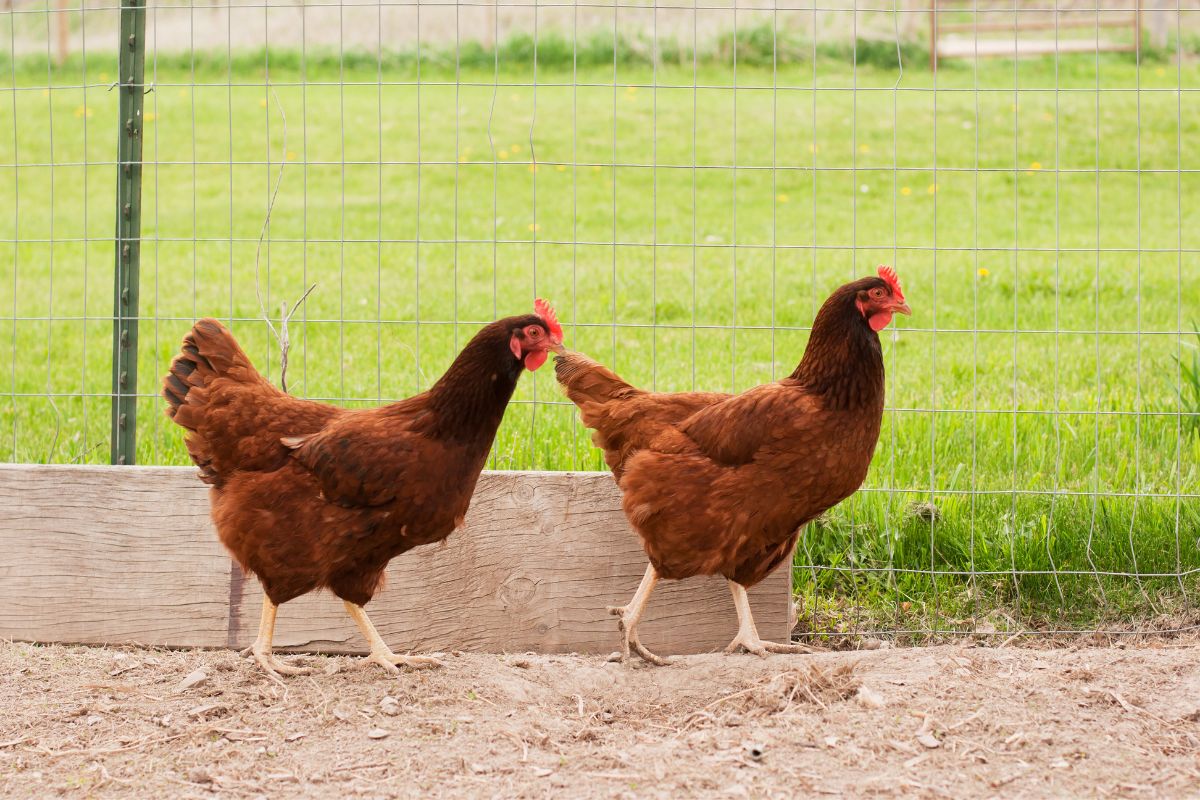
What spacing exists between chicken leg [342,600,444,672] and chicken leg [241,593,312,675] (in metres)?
0.21

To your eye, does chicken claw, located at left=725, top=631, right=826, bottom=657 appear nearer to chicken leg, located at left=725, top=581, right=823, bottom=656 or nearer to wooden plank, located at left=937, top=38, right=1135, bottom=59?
chicken leg, located at left=725, top=581, right=823, bottom=656

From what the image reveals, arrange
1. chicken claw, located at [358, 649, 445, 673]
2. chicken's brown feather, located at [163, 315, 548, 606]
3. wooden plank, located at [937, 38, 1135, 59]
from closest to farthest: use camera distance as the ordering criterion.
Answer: chicken's brown feather, located at [163, 315, 548, 606], chicken claw, located at [358, 649, 445, 673], wooden plank, located at [937, 38, 1135, 59]

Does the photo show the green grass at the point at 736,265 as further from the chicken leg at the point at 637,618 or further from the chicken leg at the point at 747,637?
the chicken leg at the point at 637,618

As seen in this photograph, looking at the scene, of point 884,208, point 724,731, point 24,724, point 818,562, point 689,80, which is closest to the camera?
point 724,731

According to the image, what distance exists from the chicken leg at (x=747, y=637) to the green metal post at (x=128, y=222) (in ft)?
7.66

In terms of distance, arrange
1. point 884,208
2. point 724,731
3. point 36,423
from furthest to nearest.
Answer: point 884,208 < point 36,423 < point 724,731

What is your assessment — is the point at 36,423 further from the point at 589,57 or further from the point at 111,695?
the point at 589,57

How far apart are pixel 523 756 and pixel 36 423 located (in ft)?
13.0

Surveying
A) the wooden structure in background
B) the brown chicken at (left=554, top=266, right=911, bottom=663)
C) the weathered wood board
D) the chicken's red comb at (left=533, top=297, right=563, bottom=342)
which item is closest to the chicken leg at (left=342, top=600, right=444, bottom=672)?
the weathered wood board

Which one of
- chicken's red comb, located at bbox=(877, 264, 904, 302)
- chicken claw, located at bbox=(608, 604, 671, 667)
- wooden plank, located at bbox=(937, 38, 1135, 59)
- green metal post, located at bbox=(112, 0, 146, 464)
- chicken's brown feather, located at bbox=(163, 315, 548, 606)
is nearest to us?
chicken's brown feather, located at bbox=(163, 315, 548, 606)

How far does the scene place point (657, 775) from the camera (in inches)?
119

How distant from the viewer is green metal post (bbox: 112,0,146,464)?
4.55 metres

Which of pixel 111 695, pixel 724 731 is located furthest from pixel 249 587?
pixel 724 731

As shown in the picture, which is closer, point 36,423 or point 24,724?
point 24,724
